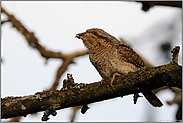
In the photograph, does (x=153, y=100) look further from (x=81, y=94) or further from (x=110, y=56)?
(x=81, y=94)

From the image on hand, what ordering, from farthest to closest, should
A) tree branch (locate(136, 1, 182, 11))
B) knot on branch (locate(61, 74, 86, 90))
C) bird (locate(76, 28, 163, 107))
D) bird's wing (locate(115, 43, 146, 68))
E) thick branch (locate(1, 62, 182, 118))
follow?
tree branch (locate(136, 1, 182, 11)) → bird's wing (locate(115, 43, 146, 68)) → bird (locate(76, 28, 163, 107)) → knot on branch (locate(61, 74, 86, 90)) → thick branch (locate(1, 62, 182, 118))

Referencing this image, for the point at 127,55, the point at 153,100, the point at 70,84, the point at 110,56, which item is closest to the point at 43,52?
the point at 110,56

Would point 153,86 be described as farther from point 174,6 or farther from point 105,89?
point 174,6

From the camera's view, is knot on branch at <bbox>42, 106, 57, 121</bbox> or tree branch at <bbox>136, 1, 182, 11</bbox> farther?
tree branch at <bbox>136, 1, 182, 11</bbox>

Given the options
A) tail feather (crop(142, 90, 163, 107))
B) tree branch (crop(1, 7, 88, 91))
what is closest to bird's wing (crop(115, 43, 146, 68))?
tail feather (crop(142, 90, 163, 107))

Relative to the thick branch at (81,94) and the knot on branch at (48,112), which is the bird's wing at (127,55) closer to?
the thick branch at (81,94)

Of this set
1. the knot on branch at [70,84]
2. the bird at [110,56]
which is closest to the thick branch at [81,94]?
the knot on branch at [70,84]

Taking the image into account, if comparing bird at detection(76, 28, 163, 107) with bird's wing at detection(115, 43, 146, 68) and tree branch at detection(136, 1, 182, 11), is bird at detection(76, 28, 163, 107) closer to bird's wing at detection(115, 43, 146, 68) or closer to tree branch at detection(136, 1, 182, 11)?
bird's wing at detection(115, 43, 146, 68)
